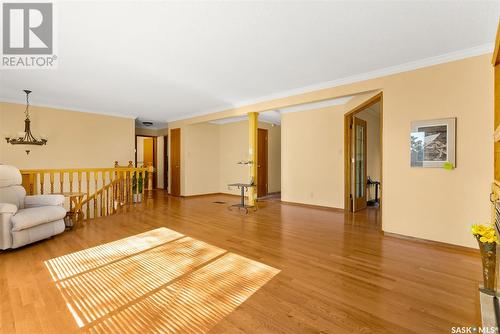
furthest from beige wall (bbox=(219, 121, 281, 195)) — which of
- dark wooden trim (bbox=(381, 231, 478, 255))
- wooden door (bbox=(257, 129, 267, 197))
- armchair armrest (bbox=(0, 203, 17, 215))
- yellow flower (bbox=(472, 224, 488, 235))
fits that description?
yellow flower (bbox=(472, 224, 488, 235))

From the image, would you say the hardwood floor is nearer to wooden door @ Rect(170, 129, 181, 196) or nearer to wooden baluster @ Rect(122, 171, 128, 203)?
wooden baluster @ Rect(122, 171, 128, 203)

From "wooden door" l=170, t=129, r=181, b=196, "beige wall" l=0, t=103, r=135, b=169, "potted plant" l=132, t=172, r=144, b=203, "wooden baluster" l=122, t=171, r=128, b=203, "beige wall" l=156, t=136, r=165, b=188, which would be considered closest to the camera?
"beige wall" l=0, t=103, r=135, b=169

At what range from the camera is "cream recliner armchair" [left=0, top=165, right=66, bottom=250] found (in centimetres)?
312

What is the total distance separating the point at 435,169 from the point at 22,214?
225 inches

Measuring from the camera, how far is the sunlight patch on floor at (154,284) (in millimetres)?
1778

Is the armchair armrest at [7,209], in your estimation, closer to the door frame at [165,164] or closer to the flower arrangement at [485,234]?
the flower arrangement at [485,234]

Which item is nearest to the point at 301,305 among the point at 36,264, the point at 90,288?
the point at 90,288

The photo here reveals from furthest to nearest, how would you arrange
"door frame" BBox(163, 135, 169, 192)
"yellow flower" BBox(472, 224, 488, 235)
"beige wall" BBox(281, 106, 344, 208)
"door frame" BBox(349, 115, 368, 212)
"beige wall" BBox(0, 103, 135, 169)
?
"door frame" BBox(163, 135, 169, 192) < "beige wall" BBox(281, 106, 344, 208) < "beige wall" BBox(0, 103, 135, 169) < "door frame" BBox(349, 115, 368, 212) < "yellow flower" BBox(472, 224, 488, 235)

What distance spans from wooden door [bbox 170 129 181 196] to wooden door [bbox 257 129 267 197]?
9.06 ft

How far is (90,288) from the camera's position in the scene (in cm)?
224

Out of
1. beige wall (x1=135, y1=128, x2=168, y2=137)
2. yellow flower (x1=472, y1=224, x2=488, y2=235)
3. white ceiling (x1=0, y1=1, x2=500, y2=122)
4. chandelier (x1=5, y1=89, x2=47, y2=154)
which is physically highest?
white ceiling (x1=0, y1=1, x2=500, y2=122)

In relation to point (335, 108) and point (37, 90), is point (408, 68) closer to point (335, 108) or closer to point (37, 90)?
point (335, 108)

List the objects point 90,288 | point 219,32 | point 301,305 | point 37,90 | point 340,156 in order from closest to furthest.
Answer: point 301,305 < point 90,288 < point 219,32 < point 37,90 < point 340,156

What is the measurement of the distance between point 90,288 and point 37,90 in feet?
15.8
